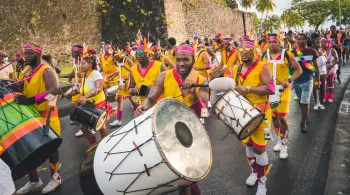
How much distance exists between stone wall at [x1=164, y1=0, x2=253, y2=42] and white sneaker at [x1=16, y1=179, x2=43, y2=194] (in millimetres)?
18460

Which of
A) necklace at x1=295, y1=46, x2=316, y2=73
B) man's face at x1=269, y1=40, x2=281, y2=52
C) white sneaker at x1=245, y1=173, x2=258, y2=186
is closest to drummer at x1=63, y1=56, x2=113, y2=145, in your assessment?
white sneaker at x1=245, y1=173, x2=258, y2=186

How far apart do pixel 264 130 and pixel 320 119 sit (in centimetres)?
417

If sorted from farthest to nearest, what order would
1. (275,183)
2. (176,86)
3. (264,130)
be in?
(275,183) → (264,130) → (176,86)

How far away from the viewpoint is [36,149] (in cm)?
325

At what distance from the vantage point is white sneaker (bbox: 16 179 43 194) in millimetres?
4547

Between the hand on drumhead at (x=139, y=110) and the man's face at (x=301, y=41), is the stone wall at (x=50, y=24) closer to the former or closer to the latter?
the man's face at (x=301, y=41)

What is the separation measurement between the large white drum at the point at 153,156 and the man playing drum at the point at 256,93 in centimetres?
141

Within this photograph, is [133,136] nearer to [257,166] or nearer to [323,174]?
[257,166]

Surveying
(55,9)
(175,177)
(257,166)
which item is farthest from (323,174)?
(55,9)

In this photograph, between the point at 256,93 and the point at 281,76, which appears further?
the point at 281,76

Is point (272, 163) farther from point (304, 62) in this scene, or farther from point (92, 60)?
point (92, 60)

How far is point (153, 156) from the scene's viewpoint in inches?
91.0

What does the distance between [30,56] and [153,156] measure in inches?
110

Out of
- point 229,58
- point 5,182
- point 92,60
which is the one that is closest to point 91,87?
point 92,60
